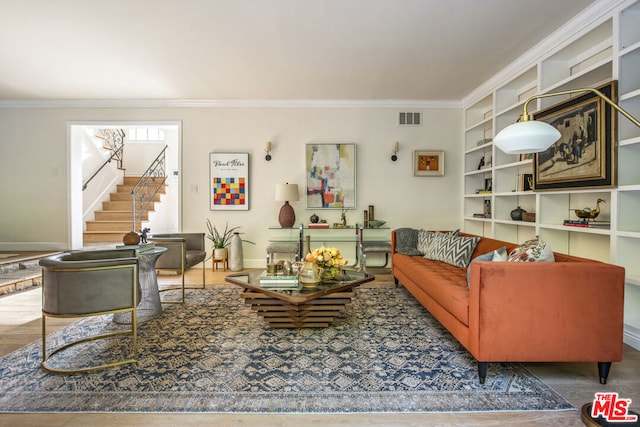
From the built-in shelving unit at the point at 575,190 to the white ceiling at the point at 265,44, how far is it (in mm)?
379

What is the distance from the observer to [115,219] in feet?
24.0

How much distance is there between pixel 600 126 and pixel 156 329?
418 centimetres

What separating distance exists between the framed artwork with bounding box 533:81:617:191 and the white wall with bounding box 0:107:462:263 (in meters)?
2.12

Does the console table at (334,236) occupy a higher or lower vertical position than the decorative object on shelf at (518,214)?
lower

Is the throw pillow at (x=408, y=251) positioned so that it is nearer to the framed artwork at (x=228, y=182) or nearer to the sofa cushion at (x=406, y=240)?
the sofa cushion at (x=406, y=240)

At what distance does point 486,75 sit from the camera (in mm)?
4461

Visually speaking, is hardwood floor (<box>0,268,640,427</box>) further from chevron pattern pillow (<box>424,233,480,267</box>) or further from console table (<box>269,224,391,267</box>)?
console table (<box>269,224,391,267</box>)

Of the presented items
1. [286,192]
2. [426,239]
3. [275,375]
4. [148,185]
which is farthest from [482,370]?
[148,185]

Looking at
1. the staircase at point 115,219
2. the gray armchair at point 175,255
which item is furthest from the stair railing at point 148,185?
the gray armchair at point 175,255

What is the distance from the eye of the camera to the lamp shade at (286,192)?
5.19 meters

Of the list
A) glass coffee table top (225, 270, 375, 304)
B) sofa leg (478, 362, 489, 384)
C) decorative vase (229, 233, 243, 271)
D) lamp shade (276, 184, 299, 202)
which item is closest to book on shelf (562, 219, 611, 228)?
sofa leg (478, 362, 489, 384)

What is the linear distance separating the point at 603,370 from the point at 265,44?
153 inches

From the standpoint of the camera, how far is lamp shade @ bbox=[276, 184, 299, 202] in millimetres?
5191

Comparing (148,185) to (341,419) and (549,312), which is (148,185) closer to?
(341,419)
